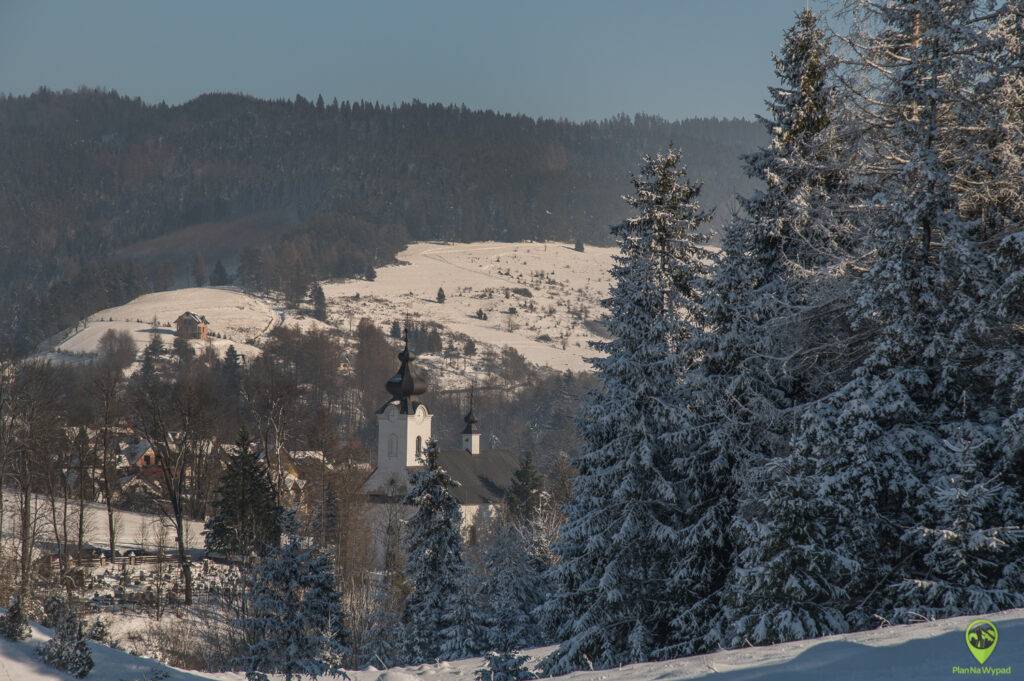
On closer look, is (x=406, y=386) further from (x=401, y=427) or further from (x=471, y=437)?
(x=471, y=437)

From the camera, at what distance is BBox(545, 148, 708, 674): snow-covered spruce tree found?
60.9 feet

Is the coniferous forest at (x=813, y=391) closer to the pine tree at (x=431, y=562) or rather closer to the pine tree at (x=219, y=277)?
the pine tree at (x=431, y=562)

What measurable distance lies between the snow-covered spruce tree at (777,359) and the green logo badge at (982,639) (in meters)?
6.01

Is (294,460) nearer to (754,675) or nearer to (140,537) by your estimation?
(140,537)

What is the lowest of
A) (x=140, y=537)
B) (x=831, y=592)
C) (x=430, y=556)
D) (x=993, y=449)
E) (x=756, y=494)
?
(x=140, y=537)

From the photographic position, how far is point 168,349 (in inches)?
5118

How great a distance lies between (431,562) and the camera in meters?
32.0

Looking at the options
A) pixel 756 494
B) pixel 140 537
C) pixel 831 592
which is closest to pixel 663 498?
pixel 756 494

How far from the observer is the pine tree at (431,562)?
30.4 metres

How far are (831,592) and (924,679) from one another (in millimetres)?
7406

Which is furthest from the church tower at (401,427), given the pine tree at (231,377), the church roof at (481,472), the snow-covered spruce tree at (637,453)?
the snow-covered spruce tree at (637,453)

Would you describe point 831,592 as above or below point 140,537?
above

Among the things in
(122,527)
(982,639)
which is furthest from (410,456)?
(982,639)

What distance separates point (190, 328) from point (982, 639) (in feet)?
450
